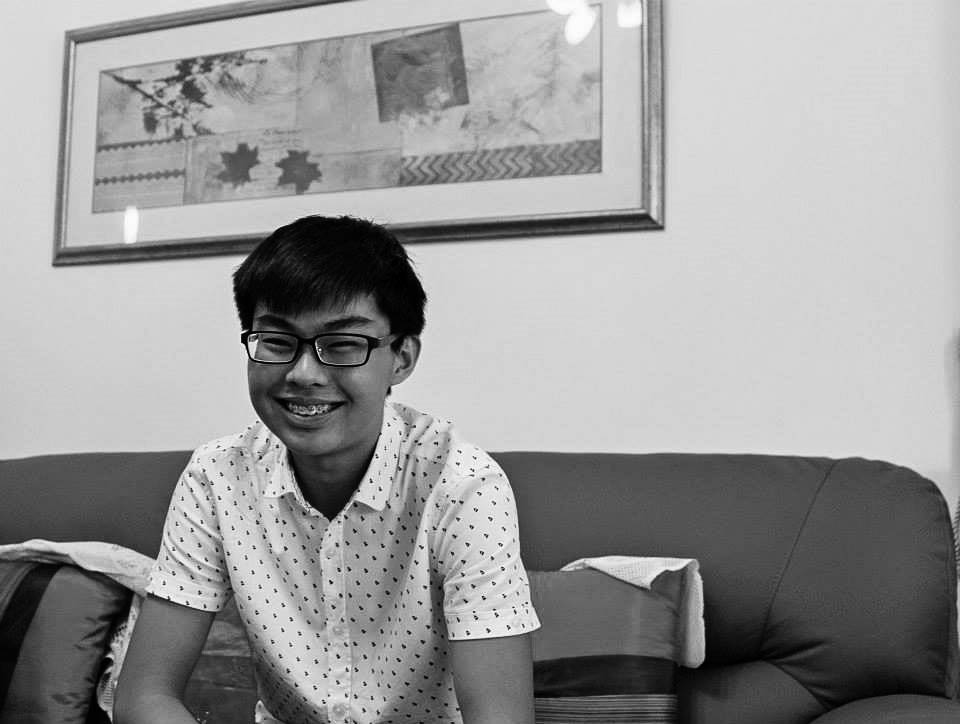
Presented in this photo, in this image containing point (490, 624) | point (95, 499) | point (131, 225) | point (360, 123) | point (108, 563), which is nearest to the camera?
point (490, 624)

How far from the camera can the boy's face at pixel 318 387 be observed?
1.16m

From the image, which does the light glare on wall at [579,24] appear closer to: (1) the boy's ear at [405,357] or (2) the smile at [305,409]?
(1) the boy's ear at [405,357]

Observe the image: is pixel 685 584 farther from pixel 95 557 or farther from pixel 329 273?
pixel 95 557

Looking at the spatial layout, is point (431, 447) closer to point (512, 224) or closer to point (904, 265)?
point (512, 224)

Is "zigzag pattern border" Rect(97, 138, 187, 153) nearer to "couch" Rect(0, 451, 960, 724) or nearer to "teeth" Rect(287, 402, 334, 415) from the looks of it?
"couch" Rect(0, 451, 960, 724)

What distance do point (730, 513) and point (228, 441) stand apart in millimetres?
732

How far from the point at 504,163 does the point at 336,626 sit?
38.2 inches

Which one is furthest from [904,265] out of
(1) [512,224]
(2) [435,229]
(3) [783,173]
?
(2) [435,229]

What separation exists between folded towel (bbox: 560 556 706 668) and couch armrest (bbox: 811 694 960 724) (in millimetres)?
178

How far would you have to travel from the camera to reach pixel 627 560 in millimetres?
1406

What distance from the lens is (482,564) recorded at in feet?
3.81

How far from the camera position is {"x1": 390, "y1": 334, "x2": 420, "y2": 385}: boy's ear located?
1236 mm

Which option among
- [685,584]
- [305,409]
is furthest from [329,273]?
[685,584]

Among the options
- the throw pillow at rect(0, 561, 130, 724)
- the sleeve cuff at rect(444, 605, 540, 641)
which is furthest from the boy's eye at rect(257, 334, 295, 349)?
the throw pillow at rect(0, 561, 130, 724)
